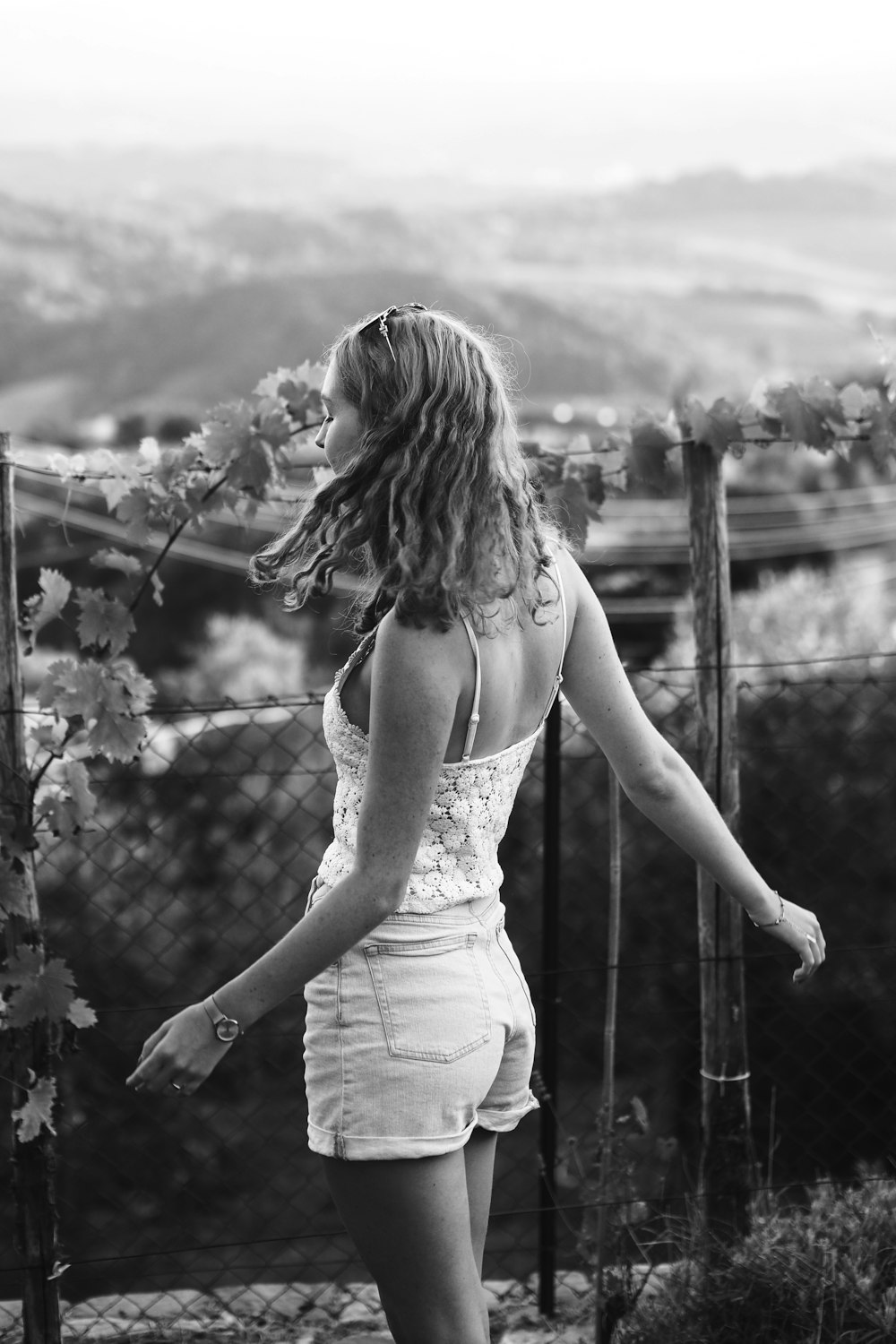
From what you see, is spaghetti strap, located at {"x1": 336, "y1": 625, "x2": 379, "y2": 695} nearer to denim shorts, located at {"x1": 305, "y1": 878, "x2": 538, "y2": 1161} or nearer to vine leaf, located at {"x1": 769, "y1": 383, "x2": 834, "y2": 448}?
denim shorts, located at {"x1": 305, "y1": 878, "x2": 538, "y2": 1161}

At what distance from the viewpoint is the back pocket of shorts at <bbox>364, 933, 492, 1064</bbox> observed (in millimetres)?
1319

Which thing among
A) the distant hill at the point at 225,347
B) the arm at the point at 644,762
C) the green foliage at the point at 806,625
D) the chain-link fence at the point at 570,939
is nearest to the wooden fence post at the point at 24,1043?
the arm at the point at 644,762

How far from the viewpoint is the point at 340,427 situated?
133cm

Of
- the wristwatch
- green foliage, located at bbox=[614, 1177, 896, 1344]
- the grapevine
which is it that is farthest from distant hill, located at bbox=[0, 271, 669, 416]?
the wristwatch

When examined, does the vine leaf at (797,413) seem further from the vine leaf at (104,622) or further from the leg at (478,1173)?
the leg at (478,1173)

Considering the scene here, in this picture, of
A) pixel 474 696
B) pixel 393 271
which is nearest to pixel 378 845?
pixel 474 696

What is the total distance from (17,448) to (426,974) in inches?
53.1

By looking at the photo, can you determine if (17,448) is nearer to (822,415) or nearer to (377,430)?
(377,430)

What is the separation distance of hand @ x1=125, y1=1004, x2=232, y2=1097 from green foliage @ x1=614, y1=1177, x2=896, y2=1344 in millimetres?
1279

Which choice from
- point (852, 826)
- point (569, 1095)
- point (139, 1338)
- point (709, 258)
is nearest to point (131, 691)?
point (139, 1338)

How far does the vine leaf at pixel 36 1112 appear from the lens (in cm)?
211

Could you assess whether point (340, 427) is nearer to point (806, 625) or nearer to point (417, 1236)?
point (417, 1236)

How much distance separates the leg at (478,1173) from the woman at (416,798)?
42 mm

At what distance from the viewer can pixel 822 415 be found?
2.43 metres
